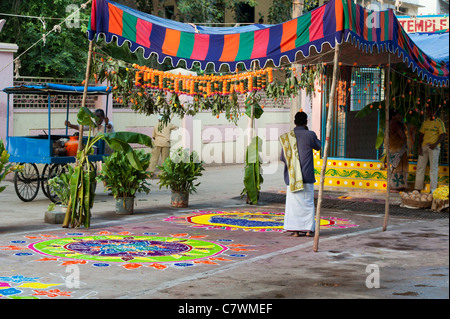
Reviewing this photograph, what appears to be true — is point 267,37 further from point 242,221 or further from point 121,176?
point 121,176

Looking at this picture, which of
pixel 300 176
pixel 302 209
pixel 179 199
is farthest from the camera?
pixel 179 199

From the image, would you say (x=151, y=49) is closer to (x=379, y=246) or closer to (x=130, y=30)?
(x=130, y=30)

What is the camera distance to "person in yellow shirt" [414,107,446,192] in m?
14.2

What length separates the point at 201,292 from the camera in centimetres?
708

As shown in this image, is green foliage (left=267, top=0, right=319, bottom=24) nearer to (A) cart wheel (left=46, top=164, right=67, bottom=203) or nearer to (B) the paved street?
(B) the paved street

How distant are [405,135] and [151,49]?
19.7 ft

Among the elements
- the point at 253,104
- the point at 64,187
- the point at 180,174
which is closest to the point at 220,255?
the point at 64,187

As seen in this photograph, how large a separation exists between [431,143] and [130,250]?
752 cm

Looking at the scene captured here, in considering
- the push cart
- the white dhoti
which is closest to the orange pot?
the push cart

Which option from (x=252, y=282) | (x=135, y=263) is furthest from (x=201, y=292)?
(x=135, y=263)

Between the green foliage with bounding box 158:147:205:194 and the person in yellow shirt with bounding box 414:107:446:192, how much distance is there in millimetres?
4672

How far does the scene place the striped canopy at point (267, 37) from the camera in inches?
393

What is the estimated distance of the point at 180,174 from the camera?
13320mm

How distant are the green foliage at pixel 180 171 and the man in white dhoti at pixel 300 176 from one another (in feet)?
10.2
